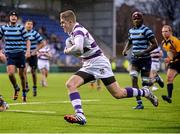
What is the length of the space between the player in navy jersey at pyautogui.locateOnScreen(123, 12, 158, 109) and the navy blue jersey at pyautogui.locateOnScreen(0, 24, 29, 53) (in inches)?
126

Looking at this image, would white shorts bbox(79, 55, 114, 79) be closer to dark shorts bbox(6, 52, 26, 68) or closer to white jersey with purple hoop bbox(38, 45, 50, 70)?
dark shorts bbox(6, 52, 26, 68)

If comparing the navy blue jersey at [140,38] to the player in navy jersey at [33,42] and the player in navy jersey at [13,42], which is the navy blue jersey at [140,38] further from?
the player in navy jersey at [33,42]

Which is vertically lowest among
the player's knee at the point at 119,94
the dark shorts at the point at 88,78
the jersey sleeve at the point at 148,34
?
the player's knee at the point at 119,94

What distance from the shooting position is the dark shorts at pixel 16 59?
15500 millimetres

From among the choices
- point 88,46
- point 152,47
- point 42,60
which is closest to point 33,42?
point 152,47

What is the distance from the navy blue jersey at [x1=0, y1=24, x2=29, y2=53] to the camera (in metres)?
15.4

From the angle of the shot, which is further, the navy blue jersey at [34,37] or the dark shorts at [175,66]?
the navy blue jersey at [34,37]

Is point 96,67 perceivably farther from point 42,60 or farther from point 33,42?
point 42,60

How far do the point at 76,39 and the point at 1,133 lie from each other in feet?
7.57

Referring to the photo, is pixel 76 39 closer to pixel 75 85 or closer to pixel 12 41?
pixel 75 85

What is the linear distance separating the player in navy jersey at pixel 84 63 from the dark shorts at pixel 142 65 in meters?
3.05

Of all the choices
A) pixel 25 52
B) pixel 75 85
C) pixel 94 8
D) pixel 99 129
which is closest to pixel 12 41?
pixel 25 52

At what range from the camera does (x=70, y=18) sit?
34.4 feet

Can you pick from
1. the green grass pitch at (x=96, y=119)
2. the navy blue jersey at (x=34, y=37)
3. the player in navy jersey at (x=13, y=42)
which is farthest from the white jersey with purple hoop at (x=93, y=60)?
the navy blue jersey at (x=34, y=37)
